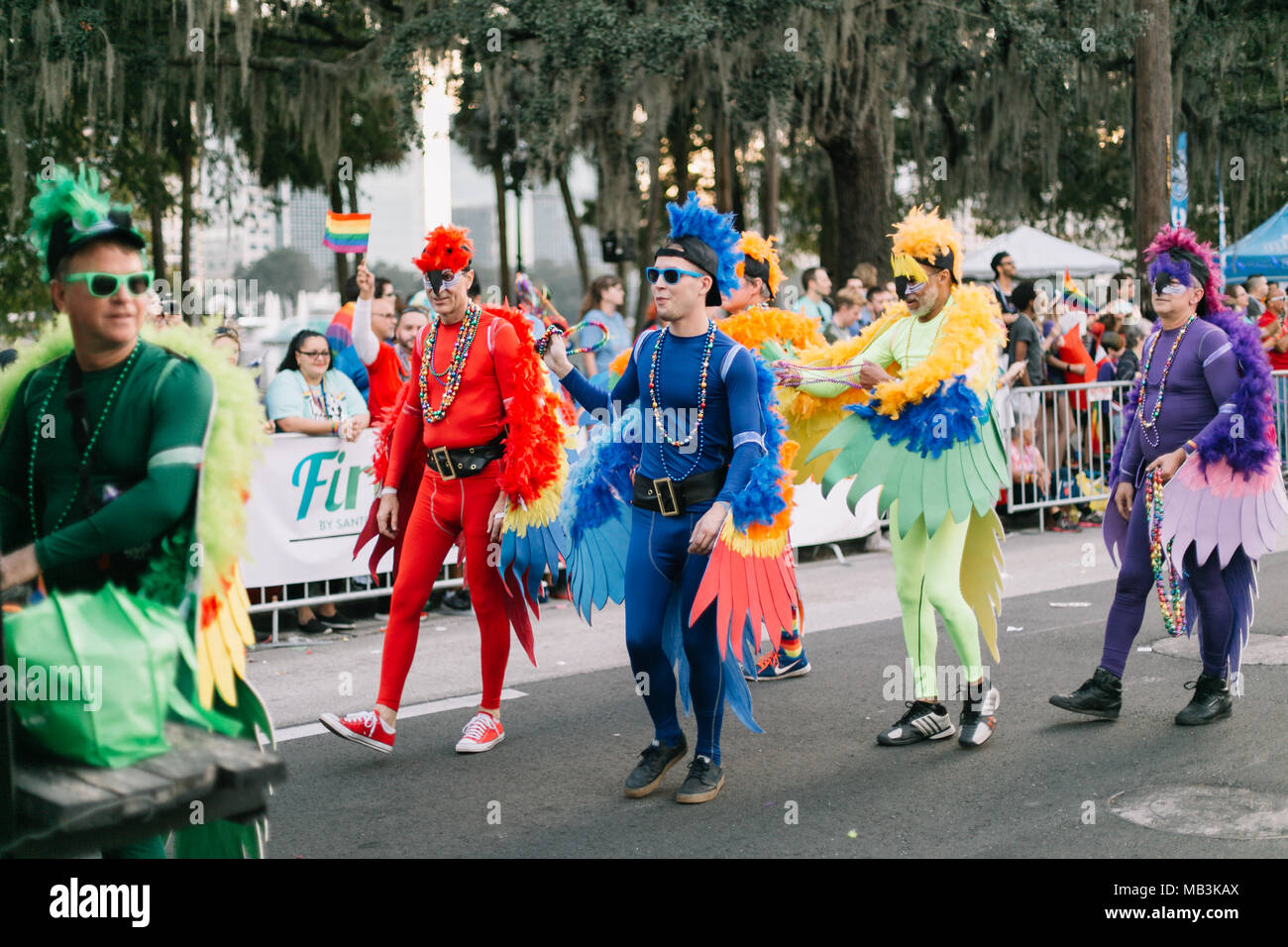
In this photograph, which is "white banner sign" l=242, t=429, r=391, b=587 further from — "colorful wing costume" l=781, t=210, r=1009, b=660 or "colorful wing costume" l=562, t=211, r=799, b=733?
"colorful wing costume" l=781, t=210, r=1009, b=660

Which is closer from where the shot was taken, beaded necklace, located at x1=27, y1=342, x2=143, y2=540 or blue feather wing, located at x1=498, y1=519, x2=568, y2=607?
beaded necklace, located at x1=27, y1=342, x2=143, y2=540

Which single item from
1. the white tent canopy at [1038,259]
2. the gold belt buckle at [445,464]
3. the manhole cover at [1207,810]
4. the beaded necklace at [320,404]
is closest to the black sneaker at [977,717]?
the manhole cover at [1207,810]

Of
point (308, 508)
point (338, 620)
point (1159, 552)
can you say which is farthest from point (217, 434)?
point (338, 620)

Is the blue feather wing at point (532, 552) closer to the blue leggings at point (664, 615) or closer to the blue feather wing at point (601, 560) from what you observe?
the blue feather wing at point (601, 560)

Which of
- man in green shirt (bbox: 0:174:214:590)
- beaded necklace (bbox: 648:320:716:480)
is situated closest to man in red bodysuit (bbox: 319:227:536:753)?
beaded necklace (bbox: 648:320:716:480)

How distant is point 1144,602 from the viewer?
19.5 ft

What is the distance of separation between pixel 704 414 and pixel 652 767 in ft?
4.40

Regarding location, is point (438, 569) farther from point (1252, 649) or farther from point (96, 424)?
point (1252, 649)

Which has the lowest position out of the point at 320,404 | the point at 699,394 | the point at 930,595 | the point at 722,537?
the point at 930,595

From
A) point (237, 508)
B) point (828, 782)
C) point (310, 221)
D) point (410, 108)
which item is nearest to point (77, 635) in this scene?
point (237, 508)

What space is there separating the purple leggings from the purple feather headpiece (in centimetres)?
91

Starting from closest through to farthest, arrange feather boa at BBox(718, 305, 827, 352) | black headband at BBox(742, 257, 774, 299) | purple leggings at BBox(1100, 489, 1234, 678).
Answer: purple leggings at BBox(1100, 489, 1234, 678), feather boa at BBox(718, 305, 827, 352), black headband at BBox(742, 257, 774, 299)

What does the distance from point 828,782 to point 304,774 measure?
2053mm

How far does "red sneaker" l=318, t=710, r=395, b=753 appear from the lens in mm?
5414
